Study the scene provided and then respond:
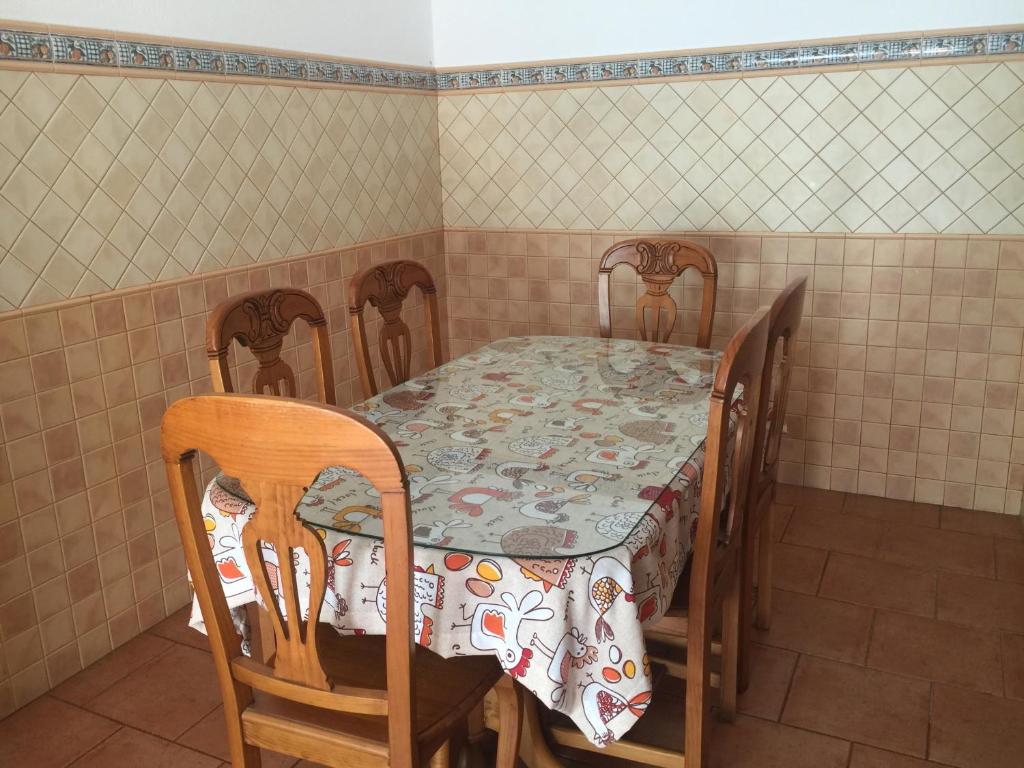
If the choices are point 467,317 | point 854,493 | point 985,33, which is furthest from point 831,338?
point 467,317

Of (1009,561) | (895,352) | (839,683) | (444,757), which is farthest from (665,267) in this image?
(444,757)

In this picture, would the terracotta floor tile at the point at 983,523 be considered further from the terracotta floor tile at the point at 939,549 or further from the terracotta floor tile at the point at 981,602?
the terracotta floor tile at the point at 981,602

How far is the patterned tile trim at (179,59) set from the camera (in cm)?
205

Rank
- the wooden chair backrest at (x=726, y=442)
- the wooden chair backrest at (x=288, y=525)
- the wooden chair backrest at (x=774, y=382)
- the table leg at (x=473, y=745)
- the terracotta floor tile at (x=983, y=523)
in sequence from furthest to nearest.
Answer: the terracotta floor tile at (x=983, y=523) < the table leg at (x=473, y=745) < the wooden chair backrest at (x=774, y=382) < the wooden chair backrest at (x=726, y=442) < the wooden chair backrest at (x=288, y=525)

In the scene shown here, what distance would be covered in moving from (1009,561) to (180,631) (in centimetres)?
254

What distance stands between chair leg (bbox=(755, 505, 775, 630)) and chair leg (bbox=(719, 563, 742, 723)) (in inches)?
13.2

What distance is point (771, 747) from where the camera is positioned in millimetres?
1962

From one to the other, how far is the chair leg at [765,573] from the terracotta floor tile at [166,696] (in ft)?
4.73

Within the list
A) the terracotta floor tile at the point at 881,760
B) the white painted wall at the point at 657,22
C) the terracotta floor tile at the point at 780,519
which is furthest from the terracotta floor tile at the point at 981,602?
the white painted wall at the point at 657,22

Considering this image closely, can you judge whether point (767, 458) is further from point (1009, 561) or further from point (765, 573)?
point (1009, 561)

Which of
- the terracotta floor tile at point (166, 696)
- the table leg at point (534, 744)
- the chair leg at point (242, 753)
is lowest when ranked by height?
the terracotta floor tile at point (166, 696)

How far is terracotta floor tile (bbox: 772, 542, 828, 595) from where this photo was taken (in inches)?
104

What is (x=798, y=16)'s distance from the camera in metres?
2.98

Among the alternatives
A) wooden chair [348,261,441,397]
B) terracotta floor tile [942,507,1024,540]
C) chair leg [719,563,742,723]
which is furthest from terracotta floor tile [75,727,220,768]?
Answer: terracotta floor tile [942,507,1024,540]
